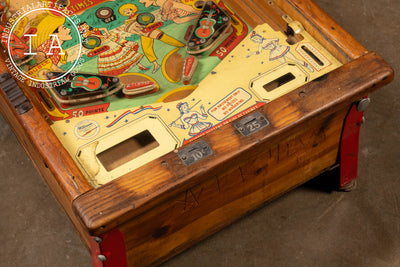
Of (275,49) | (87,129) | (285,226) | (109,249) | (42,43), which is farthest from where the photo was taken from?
(285,226)

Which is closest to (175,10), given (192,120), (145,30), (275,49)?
(145,30)

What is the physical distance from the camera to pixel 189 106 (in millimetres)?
2244

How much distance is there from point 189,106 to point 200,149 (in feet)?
0.95

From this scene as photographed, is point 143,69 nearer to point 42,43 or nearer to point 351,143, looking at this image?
point 42,43

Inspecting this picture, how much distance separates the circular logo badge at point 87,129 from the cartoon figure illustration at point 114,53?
0.85 feet

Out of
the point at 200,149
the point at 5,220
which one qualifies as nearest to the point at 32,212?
the point at 5,220

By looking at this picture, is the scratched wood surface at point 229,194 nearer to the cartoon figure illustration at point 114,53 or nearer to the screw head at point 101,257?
the screw head at point 101,257

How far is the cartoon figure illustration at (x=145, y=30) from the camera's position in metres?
2.44

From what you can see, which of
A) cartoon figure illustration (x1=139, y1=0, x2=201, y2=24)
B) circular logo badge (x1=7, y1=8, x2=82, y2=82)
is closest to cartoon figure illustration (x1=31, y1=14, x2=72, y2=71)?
circular logo badge (x1=7, y1=8, x2=82, y2=82)

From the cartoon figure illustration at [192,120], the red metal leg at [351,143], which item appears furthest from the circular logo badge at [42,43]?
the red metal leg at [351,143]

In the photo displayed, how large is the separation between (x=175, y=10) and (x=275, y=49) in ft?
1.59

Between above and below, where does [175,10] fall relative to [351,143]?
above

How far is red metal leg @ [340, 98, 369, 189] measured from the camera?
2275 millimetres

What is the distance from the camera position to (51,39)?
2518 millimetres
